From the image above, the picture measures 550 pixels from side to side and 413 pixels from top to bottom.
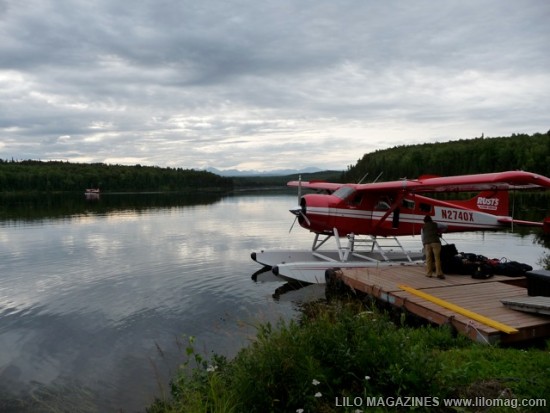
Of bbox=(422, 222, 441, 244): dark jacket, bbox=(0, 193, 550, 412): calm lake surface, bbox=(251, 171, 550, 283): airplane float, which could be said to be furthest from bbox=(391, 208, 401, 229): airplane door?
bbox=(422, 222, 441, 244): dark jacket

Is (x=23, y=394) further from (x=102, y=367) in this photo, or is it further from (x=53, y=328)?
(x=53, y=328)

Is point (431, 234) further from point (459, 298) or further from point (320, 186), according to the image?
point (320, 186)

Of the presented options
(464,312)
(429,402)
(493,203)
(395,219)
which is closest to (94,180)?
(395,219)

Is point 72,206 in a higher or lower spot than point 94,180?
lower

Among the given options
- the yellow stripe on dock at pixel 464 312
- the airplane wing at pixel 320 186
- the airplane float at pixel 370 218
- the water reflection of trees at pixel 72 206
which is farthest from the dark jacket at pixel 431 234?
the water reflection of trees at pixel 72 206

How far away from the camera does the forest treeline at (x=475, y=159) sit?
61794 mm

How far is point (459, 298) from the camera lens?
6.98 meters

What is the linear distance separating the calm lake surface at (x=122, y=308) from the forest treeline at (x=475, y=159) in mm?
48834

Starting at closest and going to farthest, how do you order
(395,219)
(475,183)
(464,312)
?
(464,312), (475,183), (395,219)

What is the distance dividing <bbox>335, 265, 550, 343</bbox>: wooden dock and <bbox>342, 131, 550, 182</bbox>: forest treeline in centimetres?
5732

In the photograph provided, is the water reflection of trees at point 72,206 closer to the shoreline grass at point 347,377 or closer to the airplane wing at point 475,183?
the airplane wing at point 475,183

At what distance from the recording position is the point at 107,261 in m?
15.4

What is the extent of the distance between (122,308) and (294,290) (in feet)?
14.1

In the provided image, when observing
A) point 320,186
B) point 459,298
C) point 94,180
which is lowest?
point 459,298
